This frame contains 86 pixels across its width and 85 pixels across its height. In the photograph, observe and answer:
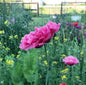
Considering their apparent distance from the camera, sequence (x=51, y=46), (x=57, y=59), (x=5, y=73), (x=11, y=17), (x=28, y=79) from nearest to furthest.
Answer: (x=28, y=79) < (x=5, y=73) < (x=57, y=59) < (x=51, y=46) < (x=11, y=17)

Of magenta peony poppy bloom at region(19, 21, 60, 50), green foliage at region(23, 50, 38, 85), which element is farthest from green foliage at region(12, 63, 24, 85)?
magenta peony poppy bloom at region(19, 21, 60, 50)

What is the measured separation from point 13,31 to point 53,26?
2.50 meters

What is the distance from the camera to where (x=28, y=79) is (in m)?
1.21

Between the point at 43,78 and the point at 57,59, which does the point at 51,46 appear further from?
the point at 43,78

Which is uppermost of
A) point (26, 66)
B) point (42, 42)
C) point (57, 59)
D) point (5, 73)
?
point (42, 42)

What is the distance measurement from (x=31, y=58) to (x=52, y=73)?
517 mm

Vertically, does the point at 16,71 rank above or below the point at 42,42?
below

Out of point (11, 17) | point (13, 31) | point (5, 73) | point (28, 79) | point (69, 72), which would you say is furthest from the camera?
point (11, 17)

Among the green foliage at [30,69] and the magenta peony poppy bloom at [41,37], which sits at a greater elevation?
the magenta peony poppy bloom at [41,37]

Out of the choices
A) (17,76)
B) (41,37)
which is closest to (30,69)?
(17,76)

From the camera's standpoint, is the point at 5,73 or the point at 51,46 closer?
the point at 5,73

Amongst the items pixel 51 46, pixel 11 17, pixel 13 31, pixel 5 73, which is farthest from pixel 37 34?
pixel 11 17

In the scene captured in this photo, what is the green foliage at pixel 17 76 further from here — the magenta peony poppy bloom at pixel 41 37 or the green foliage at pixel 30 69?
the magenta peony poppy bloom at pixel 41 37

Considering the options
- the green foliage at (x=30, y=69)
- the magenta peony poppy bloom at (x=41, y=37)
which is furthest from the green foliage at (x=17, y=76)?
the magenta peony poppy bloom at (x=41, y=37)
